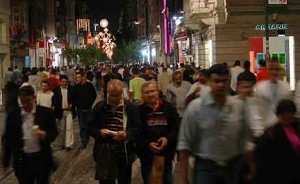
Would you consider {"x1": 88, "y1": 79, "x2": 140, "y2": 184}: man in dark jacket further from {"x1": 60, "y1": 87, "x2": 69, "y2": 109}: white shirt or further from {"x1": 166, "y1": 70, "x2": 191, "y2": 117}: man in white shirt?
{"x1": 60, "y1": 87, "x2": 69, "y2": 109}: white shirt

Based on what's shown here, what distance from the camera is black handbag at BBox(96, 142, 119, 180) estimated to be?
7453 mm

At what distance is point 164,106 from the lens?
788cm

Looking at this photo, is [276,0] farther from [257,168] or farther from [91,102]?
[257,168]

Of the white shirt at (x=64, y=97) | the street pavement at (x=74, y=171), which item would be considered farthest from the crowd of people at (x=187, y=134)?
the white shirt at (x=64, y=97)

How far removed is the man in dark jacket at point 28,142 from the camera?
7059mm

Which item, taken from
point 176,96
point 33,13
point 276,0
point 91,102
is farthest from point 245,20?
point 33,13

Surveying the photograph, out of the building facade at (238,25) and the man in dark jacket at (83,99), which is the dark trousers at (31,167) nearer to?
the man in dark jacket at (83,99)

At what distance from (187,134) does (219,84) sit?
1.75 feet

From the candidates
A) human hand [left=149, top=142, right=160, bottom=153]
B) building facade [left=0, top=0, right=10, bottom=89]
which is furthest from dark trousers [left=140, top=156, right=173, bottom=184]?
building facade [left=0, top=0, right=10, bottom=89]

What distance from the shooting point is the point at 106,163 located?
7449 millimetres

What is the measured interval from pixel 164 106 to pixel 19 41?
46.4m

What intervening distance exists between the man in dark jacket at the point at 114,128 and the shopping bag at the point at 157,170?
321 mm

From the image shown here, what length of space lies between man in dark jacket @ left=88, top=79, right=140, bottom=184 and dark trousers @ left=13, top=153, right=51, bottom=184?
2.30 feet

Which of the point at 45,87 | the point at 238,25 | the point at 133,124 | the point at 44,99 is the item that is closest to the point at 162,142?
the point at 133,124
